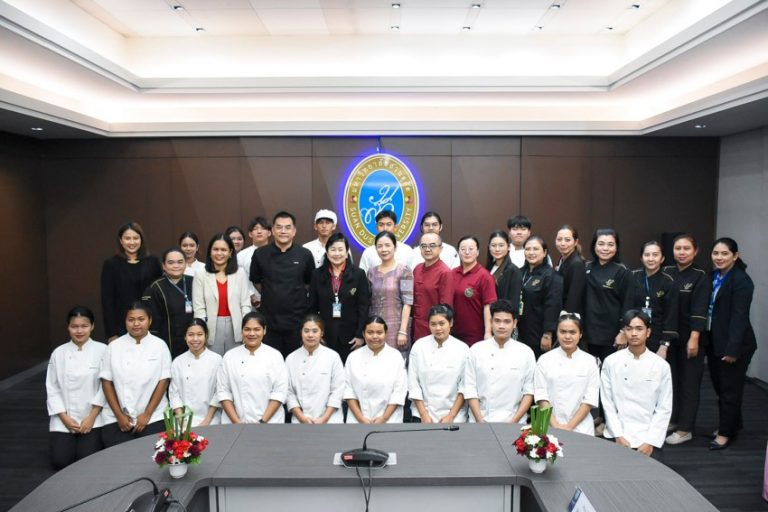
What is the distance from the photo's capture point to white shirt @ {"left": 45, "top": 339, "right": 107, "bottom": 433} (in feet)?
12.3

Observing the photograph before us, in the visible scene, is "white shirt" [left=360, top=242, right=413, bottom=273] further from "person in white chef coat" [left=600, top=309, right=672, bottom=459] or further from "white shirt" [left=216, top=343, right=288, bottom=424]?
"person in white chef coat" [left=600, top=309, right=672, bottom=459]

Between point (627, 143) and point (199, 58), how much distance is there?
508 cm

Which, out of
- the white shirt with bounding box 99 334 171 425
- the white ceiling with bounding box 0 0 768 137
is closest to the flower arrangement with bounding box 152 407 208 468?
the white shirt with bounding box 99 334 171 425

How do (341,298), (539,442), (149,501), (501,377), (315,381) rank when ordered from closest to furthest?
(149,501)
(539,442)
(501,377)
(315,381)
(341,298)

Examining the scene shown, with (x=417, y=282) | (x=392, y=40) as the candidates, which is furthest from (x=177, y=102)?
(x=417, y=282)

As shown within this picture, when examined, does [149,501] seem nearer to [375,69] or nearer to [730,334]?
[730,334]

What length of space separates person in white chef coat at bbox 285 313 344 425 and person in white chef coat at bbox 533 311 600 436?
1315mm

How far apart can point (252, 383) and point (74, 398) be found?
135cm

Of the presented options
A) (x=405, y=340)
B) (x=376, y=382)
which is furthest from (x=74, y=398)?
(x=405, y=340)

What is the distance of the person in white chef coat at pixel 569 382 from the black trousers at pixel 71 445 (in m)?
3.05

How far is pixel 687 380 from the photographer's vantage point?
4207mm

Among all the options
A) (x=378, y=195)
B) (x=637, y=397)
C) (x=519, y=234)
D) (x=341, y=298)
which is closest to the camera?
(x=637, y=397)

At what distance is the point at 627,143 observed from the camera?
6.49 metres

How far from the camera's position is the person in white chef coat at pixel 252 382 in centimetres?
353
